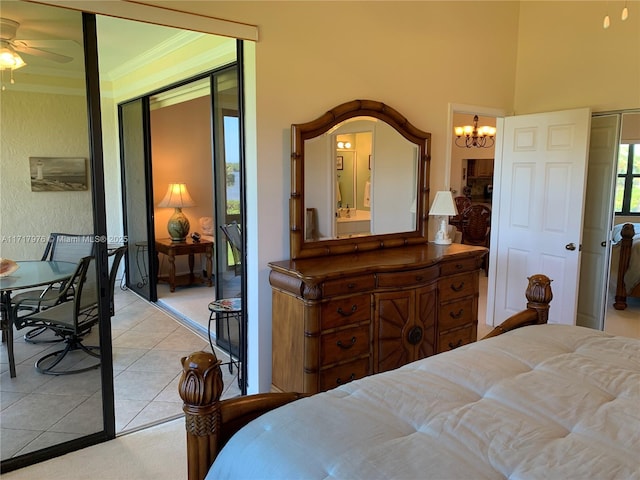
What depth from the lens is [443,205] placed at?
3.60 m

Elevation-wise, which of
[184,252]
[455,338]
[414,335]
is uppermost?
[184,252]

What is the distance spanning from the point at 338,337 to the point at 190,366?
156cm

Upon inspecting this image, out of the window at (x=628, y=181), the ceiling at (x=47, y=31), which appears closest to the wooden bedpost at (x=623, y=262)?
the window at (x=628, y=181)

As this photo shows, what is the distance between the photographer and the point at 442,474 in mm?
1075

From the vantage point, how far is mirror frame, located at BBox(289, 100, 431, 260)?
9.77 feet

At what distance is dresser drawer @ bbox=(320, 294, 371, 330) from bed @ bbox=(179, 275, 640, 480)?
1.04 meters

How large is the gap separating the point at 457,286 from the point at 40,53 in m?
2.85

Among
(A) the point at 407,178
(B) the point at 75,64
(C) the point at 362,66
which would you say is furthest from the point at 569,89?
(B) the point at 75,64

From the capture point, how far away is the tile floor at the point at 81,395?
250 centimetres

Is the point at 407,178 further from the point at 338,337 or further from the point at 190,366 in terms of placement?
the point at 190,366

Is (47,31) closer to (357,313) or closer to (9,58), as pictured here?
(9,58)

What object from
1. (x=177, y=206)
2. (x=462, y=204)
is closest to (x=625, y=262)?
(x=462, y=204)

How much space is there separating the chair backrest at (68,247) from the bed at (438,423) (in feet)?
5.08

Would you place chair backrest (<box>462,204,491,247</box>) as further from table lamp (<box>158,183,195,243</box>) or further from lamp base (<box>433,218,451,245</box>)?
table lamp (<box>158,183,195,243</box>)
